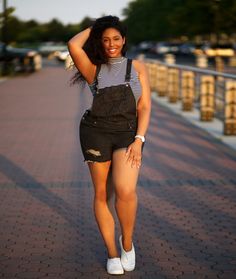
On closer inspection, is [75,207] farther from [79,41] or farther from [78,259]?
[79,41]

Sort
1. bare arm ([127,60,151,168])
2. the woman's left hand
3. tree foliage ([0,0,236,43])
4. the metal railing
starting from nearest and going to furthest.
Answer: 1. the woman's left hand
2. bare arm ([127,60,151,168])
3. the metal railing
4. tree foliage ([0,0,236,43])

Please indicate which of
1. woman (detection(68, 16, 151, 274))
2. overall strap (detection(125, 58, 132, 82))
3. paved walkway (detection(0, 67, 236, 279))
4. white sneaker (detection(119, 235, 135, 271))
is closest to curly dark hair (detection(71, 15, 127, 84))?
woman (detection(68, 16, 151, 274))

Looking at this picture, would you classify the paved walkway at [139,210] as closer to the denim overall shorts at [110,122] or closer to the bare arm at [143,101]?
the denim overall shorts at [110,122]

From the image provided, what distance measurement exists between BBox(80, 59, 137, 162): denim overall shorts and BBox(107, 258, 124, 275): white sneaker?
28.1 inches

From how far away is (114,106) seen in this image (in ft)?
13.8

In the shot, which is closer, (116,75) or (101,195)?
(116,75)

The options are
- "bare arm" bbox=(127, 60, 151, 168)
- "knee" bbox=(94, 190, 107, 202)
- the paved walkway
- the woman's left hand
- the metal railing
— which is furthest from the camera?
the metal railing

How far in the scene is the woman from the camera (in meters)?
4.21

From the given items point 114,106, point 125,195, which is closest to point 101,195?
point 125,195

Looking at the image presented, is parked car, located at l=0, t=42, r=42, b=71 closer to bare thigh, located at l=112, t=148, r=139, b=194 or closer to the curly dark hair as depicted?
the curly dark hair

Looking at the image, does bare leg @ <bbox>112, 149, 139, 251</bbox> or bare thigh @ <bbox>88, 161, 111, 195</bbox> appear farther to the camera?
bare thigh @ <bbox>88, 161, 111, 195</bbox>

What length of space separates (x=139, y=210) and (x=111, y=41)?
2.49 metres

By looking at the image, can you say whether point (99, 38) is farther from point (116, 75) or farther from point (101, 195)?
point (101, 195)

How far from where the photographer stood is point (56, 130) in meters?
12.6
